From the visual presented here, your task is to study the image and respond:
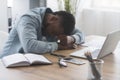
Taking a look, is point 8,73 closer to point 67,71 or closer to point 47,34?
point 67,71

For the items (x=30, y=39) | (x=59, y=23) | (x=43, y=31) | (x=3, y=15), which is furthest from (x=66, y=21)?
(x=3, y=15)

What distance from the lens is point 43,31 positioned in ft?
7.25

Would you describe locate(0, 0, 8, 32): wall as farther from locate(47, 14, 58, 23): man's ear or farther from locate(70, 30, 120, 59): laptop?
locate(70, 30, 120, 59): laptop

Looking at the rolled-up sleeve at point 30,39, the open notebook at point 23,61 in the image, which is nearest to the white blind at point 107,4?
the rolled-up sleeve at point 30,39

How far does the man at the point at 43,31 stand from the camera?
6.42 ft

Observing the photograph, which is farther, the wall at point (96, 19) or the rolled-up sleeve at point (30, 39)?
the wall at point (96, 19)

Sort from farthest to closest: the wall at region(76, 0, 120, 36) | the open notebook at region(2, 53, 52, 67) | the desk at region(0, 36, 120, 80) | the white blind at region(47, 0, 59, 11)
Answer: the white blind at region(47, 0, 59, 11), the wall at region(76, 0, 120, 36), the open notebook at region(2, 53, 52, 67), the desk at region(0, 36, 120, 80)

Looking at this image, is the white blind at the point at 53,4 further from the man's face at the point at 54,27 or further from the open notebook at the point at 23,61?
the open notebook at the point at 23,61

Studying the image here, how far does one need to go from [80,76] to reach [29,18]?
0.78 meters

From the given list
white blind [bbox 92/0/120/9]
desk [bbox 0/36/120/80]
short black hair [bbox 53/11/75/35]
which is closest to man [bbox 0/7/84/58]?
short black hair [bbox 53/11/75/35]

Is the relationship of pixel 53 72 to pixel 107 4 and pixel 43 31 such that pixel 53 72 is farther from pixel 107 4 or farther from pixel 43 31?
pixel 107 4

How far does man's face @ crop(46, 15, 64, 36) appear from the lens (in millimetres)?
2121

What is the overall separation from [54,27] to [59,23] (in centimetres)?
6

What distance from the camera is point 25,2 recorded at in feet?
14.5
